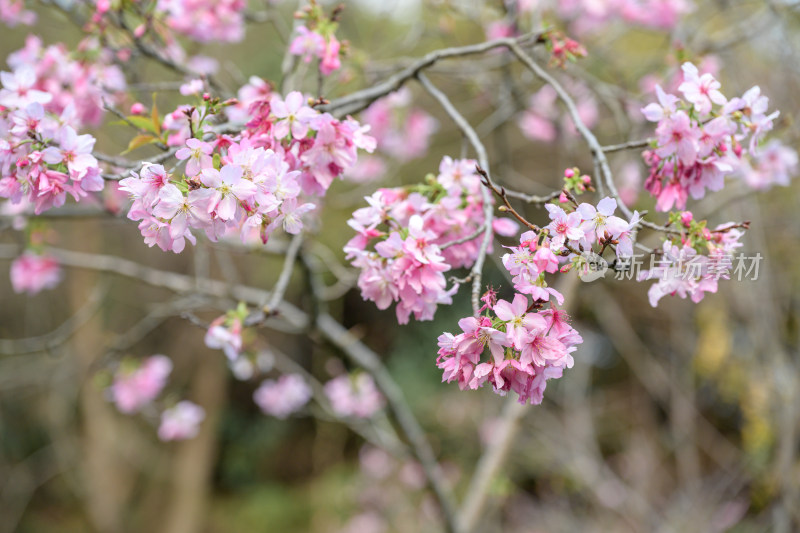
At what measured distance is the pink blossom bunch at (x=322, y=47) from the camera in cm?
132

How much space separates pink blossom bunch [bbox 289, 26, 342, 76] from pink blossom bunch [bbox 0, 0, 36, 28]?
1.17m

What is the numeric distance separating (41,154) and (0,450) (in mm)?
6173

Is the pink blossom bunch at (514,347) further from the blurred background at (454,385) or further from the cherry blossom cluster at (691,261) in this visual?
the blurred background at (454,385)

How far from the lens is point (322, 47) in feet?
4.37

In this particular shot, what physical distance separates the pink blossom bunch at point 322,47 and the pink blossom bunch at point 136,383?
5.56 feet

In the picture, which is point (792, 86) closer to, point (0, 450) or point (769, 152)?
point (769, 152)

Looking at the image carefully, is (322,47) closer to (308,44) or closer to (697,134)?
(308,44)

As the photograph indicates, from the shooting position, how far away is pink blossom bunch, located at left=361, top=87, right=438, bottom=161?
8.84 ft

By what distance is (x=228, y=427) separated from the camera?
731cm

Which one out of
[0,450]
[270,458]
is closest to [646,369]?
[270,458]

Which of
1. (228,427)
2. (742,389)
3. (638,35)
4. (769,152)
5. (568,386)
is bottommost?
(228,427)

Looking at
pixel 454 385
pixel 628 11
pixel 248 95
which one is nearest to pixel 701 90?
pixel 248 95

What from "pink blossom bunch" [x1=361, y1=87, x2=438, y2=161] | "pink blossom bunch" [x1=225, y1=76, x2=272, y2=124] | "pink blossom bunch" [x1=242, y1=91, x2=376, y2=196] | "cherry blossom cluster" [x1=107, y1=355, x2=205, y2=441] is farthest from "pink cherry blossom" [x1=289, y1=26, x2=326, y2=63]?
"cherry blossom cluster" [x1=107, y1=355, x2=205, y2=441]

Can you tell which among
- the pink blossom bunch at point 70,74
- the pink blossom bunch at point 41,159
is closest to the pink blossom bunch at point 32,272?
the pink blossom bunch at point 70,74
